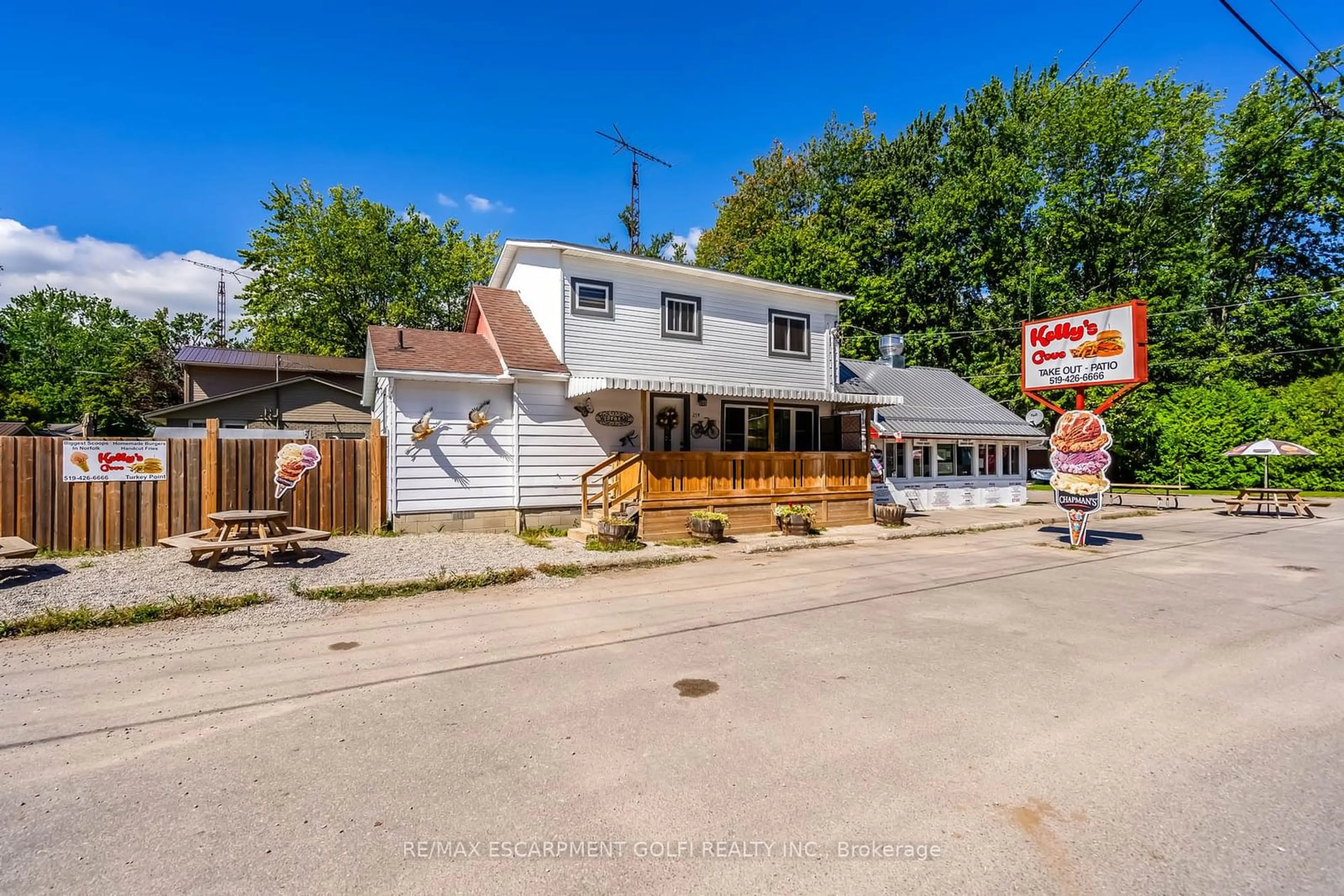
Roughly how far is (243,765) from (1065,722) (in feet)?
17.0

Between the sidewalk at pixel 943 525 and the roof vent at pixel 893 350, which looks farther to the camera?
the roof vent at pixel 893 350

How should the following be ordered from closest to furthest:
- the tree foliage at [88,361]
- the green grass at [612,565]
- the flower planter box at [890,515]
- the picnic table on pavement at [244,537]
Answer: the picnic table on pavement at [244,537] → the green grass at [612,565] → the flower planter box at [890,515] → the tree foliage at [88,361]

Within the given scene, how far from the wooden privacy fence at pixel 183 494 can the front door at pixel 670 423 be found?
5863mm

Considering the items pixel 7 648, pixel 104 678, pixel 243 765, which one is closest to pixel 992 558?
pixel 243 765

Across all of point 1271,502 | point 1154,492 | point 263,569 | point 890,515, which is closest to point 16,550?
point 263,569

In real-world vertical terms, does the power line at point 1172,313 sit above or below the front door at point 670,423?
above

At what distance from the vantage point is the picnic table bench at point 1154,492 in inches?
872

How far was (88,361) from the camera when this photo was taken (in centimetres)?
4744

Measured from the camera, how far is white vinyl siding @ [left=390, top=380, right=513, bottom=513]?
12180 millimetres

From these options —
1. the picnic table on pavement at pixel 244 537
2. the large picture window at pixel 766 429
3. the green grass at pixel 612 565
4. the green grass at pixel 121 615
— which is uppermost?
the large picture window at pixel 766 429

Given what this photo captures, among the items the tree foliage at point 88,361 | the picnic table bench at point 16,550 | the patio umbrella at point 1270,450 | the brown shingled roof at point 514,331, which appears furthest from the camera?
the tree foliage at point 88,361

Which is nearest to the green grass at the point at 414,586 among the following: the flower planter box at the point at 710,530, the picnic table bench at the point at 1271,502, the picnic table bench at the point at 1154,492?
the flower planter box at the point at 710,530

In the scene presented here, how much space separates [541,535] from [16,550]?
291 inches

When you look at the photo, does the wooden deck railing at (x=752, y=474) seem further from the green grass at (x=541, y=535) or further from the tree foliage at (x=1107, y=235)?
the tree foliage at (x=1107, y=235)
